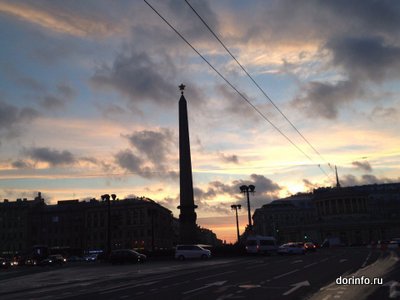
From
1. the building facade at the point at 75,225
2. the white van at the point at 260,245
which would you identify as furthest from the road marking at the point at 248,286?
the building facade at the point at 75,225

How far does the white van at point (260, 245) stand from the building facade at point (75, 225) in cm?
8066

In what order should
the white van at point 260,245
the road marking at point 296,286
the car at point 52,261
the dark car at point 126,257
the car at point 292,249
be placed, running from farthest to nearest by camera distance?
the car at point 52,261, the white van at point 260,245, the car at point 292,249, the dark car at point 126,257, the road marking at point 296,286

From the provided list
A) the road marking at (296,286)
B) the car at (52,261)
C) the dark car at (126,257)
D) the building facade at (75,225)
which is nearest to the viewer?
the road marking at (296,286)

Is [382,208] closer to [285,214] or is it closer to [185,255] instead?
→ [285,214]

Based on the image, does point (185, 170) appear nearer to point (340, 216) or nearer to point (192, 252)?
point (192, 252)

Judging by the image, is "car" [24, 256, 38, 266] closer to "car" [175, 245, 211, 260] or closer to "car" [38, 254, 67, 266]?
"car" [38, 254, 67, 266]

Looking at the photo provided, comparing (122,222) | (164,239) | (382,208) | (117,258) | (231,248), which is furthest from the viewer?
(382,208)

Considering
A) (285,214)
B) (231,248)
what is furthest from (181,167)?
(285,214)

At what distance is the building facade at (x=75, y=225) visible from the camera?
131 metres

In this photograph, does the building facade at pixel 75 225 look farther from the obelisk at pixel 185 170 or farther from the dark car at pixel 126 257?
the obelisk at pixel 185 170

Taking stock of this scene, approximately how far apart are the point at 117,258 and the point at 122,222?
8760 centimetres

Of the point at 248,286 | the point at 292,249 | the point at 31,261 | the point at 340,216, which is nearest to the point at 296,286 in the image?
the point at 248,286

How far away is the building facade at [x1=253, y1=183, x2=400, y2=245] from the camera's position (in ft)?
411

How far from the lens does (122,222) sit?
132250 millimetres
